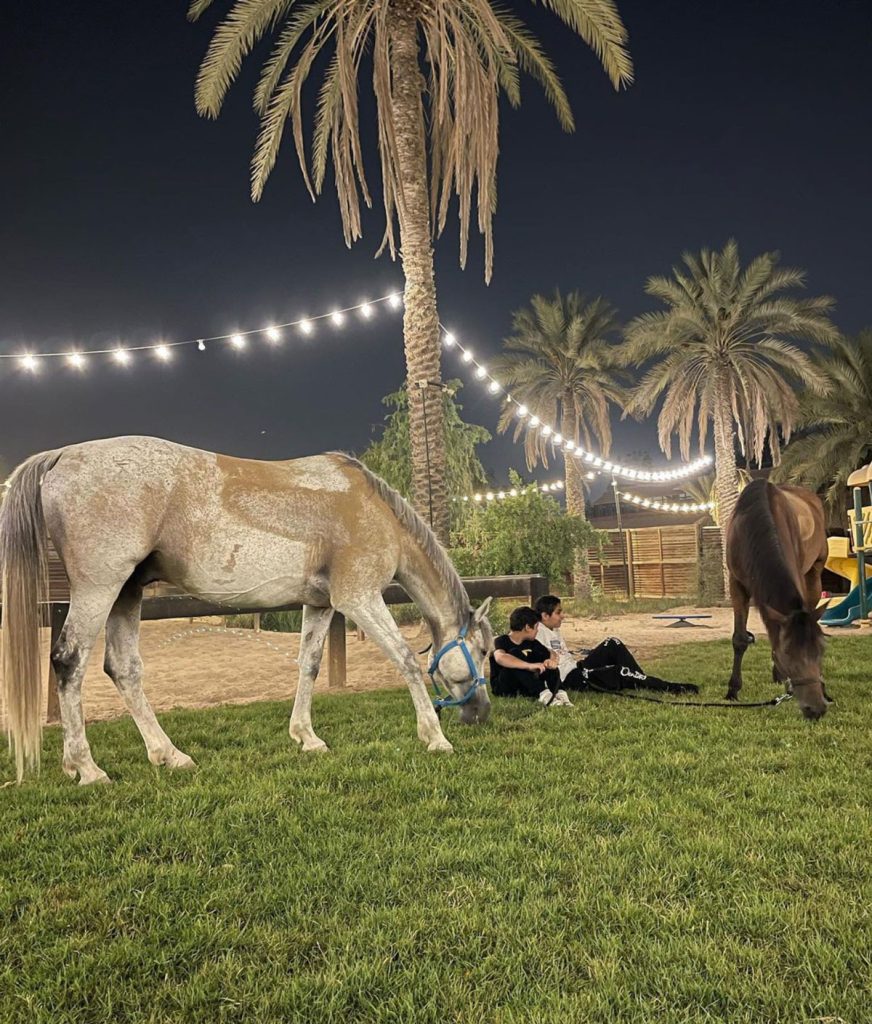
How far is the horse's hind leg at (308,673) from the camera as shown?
463 cm

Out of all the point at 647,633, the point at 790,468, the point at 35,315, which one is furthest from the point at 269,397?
the point at 647,633

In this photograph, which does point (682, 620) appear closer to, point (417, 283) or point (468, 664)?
point (417, 283)

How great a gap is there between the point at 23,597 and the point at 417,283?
8.03 metres

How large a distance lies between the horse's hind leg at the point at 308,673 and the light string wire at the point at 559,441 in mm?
9518

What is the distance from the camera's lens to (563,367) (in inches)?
955

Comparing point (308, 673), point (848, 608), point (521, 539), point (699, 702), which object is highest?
point (521, 539)

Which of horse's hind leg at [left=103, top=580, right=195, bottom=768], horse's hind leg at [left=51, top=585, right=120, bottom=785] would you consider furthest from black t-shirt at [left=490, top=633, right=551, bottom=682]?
horse's hind leg at [left=51, top=585, right=120, bottom=785]

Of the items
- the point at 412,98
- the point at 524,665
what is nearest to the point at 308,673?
→ the point at 524,665

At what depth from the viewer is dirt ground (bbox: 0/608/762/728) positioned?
7.27 metres

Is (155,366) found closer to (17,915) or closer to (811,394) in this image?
(17,915)

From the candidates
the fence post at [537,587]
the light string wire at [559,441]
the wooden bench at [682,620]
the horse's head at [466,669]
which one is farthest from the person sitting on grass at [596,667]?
the light string wire at [559,441]

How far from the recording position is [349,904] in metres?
2.28

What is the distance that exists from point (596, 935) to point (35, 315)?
259ft

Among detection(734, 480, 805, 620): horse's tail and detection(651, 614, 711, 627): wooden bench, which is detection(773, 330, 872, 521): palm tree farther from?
detection(734, 480, 805, 620): horse's tail
